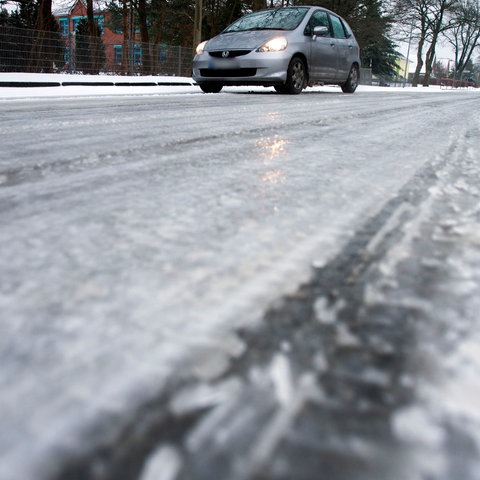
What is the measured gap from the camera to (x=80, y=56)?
1421 centimetres


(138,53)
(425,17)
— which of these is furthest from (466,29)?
(138,53)

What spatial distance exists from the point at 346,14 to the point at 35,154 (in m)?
26.6

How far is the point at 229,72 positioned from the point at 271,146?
17.5ft

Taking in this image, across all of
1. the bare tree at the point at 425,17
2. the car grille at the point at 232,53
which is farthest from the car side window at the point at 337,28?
the bare tree at the point at 425,17

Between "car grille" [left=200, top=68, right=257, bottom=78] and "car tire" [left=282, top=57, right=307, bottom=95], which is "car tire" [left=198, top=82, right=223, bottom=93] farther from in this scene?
"car tire" [left=282, top=57, right=307, bottom=95]

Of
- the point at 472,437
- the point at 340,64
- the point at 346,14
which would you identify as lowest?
the point at 472,437

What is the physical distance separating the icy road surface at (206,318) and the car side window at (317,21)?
685 cm

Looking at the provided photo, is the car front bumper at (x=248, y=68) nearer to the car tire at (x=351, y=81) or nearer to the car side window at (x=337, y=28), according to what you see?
the car side window at (x=337, y=28)

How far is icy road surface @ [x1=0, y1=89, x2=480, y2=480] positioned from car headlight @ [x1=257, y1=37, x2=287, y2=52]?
19.2 feet

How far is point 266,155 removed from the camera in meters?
1.68

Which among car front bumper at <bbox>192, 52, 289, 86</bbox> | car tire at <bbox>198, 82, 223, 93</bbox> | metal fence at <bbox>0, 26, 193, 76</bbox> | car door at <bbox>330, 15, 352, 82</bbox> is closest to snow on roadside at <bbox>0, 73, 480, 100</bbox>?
car tire at <bbox>198, 82, 223, 93</bbox>

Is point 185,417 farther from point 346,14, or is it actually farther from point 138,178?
point 346,14

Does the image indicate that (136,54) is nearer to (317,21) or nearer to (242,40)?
(317,21)

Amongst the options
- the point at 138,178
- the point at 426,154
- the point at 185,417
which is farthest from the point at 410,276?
the point at 426,154
